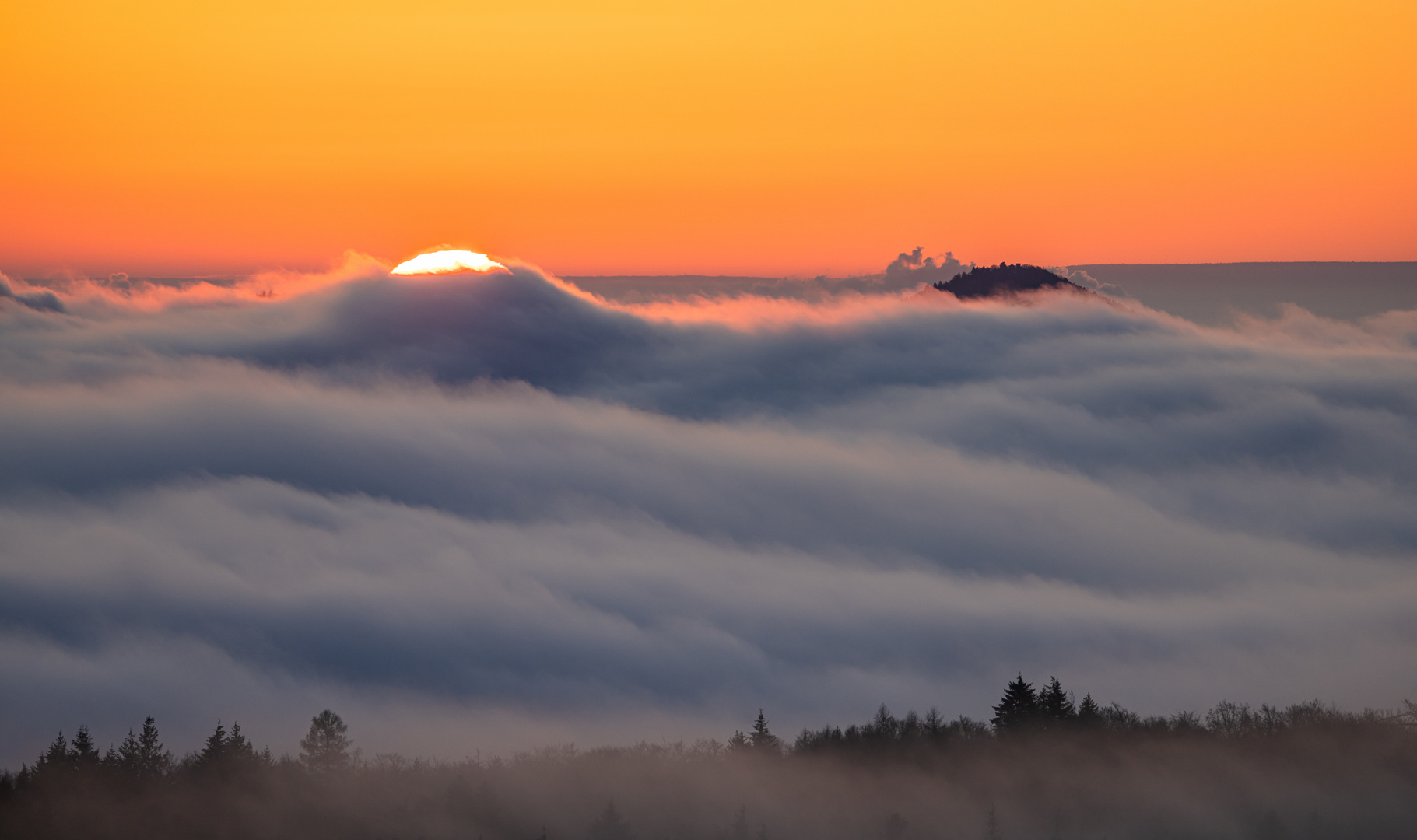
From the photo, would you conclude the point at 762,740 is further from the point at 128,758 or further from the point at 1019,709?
the point at 128,758

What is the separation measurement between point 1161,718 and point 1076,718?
3055 centimetres

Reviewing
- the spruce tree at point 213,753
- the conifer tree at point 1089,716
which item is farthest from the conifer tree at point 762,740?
the spruce tree at point 213,753

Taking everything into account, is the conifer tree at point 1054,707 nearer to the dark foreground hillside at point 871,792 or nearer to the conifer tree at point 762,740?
the dark foreground hillside at point 871,792

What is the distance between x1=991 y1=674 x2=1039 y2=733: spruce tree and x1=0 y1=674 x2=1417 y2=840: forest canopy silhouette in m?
0.17

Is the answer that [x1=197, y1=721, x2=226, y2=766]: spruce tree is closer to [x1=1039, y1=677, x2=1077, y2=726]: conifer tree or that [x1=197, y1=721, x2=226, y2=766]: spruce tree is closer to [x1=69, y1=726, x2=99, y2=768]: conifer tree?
[x1=69, y1=726, x2=99, y2=768]: conifer tree

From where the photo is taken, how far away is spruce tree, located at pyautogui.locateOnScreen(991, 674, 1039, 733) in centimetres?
11375

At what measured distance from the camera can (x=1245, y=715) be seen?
5837 inches

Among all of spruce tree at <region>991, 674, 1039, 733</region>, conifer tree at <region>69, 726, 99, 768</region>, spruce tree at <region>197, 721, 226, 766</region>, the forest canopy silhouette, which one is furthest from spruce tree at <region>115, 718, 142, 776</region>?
spruce tree at <region>991, 674, 1039, 733</region>

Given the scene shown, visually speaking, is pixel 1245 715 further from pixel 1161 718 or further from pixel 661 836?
pixel 661 836

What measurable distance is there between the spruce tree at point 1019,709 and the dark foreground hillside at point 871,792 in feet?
0.77

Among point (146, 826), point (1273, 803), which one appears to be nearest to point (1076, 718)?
point (1273, 803)

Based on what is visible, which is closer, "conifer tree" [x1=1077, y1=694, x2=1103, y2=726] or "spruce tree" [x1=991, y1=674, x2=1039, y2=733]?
"spruce tree" [x1=991, y1=674, x2=1039, y2=733]

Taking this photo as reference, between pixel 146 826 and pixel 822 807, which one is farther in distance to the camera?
pixel 822 807

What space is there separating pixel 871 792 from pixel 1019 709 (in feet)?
81.4
